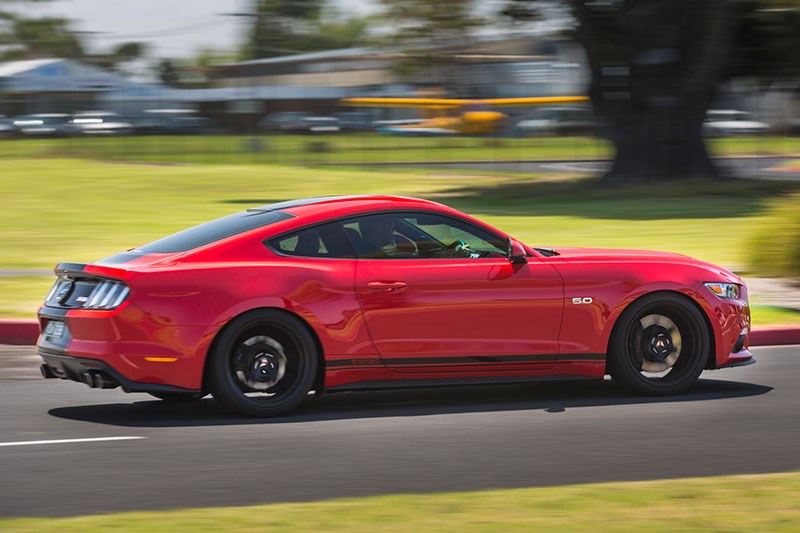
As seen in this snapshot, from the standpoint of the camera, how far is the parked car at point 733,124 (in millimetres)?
61594

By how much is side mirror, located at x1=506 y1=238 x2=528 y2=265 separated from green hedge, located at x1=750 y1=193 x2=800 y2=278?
6.91 m

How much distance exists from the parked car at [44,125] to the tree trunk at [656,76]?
35.7 m

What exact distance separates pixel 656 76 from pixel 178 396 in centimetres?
2361

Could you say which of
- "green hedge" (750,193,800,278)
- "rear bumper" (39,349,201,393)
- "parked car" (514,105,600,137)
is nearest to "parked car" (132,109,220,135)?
"parked car" (514,105,600,137)

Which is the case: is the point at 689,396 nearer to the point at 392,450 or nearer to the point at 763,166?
the point at 392,450

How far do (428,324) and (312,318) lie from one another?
0.72m

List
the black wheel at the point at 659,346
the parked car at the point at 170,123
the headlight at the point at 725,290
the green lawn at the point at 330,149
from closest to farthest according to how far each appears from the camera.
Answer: the black wheel at the point at 659,346 → the headlight at the point at 725,290 → the green lawn at the point at 330,149 → the parked car at the point at 170,123

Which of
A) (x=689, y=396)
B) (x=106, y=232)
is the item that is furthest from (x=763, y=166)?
(x=689, y=396)

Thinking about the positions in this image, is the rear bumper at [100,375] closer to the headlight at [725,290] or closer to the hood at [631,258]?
the hood at [631,258]

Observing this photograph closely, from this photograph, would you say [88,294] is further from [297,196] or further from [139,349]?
[297,196]

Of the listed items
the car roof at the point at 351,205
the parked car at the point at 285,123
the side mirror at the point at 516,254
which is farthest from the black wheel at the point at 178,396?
the parked car at the point at 285,123

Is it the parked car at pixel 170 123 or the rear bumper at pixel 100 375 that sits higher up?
the parked car at pixel 170 123

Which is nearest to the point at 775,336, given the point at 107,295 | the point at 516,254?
the point at 516,254

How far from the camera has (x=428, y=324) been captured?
8.01 metres
